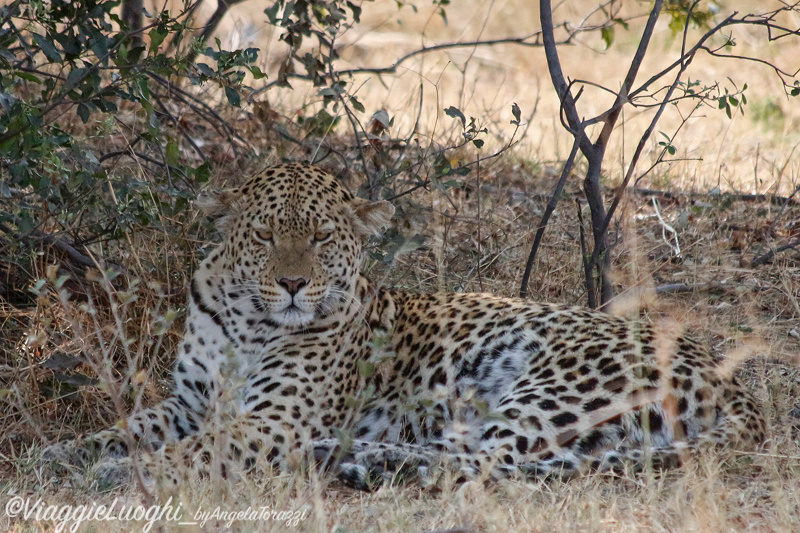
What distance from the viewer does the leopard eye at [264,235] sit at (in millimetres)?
5449

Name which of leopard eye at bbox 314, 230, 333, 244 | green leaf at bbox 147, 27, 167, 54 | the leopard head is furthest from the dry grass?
green leaf at bbox 147, 27, 167, 54

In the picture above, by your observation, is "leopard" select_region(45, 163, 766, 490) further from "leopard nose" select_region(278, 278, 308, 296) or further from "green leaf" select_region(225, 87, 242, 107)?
"green leaf" select_region(225, 87, 242, 107)

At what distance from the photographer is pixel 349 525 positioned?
13.2 ft

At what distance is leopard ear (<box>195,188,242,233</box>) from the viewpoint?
555 cm

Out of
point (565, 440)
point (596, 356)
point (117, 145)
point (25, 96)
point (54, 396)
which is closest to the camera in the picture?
point (565, 440)

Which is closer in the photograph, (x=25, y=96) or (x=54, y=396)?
(x=54, y=396)

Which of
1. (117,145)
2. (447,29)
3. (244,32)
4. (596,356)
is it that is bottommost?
(596,356)

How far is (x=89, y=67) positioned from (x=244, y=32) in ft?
22.8

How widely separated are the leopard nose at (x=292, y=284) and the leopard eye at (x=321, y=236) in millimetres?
285

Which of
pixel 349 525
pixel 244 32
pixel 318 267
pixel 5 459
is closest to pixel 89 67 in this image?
pixel 318 267

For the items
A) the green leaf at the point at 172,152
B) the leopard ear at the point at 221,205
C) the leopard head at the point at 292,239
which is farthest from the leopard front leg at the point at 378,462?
the green leaf at the point at 172,152

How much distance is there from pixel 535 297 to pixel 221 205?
2.58m

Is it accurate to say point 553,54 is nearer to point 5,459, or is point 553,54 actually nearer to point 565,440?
point 565,440

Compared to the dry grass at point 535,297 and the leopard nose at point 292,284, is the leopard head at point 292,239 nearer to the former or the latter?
the leopard nose at point 292,284
